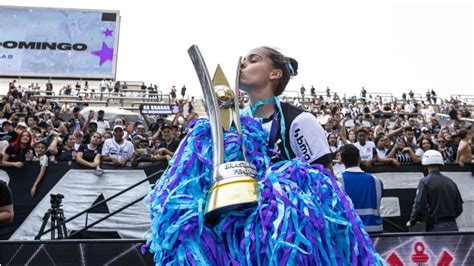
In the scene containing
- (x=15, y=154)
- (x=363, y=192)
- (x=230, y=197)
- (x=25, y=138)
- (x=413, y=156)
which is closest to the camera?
(x=230, y=197)

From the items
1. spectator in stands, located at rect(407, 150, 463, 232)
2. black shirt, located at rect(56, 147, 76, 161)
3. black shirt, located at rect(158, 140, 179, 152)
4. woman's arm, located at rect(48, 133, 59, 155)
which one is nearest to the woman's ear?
spectator in stands, located at rect(407, 150, 463, 232)

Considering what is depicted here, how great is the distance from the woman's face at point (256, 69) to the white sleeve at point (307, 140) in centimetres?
22

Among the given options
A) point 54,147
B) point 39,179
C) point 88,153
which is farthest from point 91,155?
point 54,147

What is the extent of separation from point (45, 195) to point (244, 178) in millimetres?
5745

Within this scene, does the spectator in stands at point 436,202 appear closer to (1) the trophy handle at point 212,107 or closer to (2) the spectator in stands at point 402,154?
(2) the spectator in stands at point 402,154

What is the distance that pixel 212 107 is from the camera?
196cm

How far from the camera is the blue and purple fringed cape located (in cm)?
174

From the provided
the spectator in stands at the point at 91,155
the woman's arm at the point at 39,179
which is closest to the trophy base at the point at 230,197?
the spectator in stands at the point at 91,155

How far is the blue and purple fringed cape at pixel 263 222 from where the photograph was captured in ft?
5.71

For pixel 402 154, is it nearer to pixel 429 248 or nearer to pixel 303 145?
pixel 429 248

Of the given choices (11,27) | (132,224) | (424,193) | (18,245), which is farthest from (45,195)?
(11,27)

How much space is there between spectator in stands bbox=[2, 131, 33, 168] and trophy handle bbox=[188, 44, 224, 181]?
5664 mm

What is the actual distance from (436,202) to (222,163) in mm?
4430

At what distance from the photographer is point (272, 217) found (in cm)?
176
